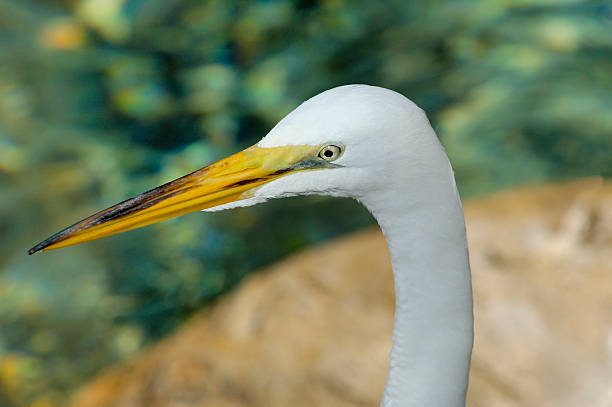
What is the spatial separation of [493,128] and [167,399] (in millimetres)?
2828

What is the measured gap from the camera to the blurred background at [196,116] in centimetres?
350

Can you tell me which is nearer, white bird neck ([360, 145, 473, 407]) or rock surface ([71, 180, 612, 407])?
white bird neck ([360, 145, 473, 407])

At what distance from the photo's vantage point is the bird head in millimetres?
1108

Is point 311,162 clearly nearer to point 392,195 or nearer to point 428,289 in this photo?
point 392,195

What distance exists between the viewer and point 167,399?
225 cm

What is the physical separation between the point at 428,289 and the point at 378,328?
4.02 feet

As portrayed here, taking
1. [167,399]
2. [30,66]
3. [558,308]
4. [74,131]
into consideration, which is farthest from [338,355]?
[30,66]

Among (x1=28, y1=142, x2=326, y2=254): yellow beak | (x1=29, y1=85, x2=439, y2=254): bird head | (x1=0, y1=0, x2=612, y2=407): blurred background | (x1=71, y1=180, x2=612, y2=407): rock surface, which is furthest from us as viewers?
(x1=0, y1=0, x2=612, y2=407): blurred background

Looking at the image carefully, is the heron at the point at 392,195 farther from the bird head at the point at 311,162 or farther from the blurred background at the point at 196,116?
the blurred background at the point at 196,116

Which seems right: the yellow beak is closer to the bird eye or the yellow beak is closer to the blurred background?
the bird eye

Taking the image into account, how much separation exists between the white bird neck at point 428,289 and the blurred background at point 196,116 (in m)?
2.39

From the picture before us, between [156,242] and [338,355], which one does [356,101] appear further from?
[156,242]

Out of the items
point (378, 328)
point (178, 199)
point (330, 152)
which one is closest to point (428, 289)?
point (330, 152)

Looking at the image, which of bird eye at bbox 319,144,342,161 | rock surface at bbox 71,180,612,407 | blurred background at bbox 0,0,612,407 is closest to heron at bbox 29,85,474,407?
bird eye at bbox 319,144,342,161
